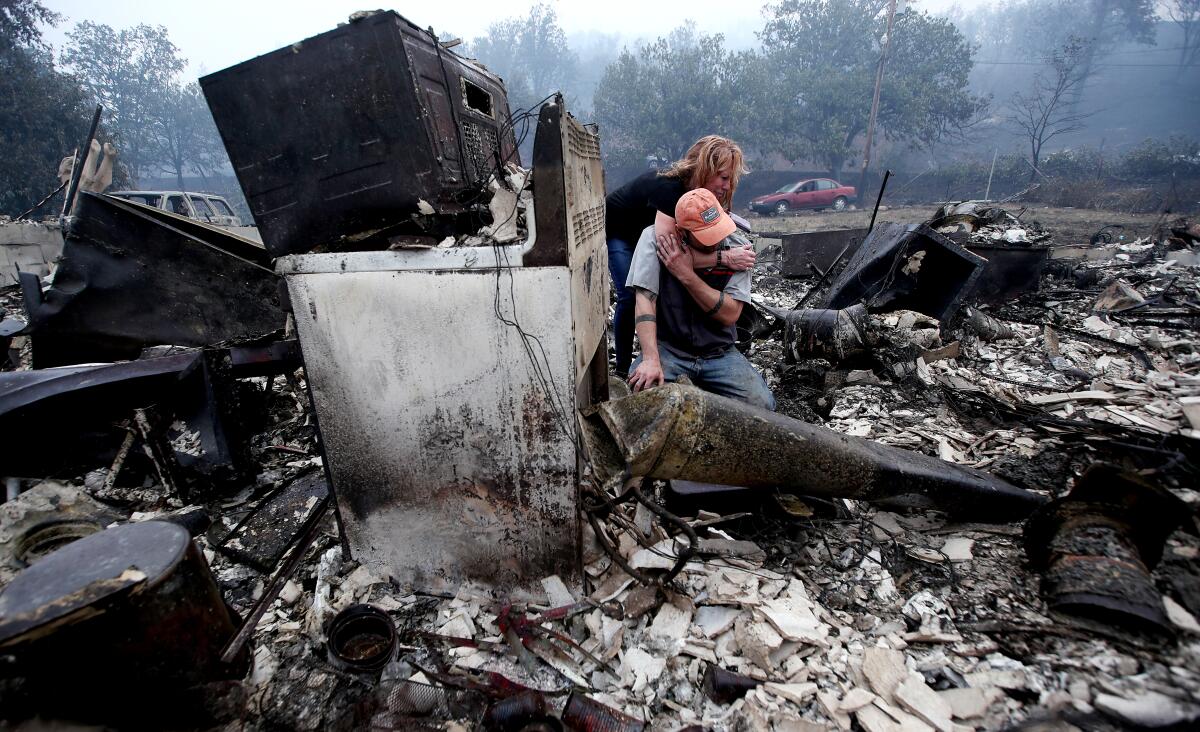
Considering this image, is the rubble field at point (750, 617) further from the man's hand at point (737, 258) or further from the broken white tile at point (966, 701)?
the man's hand at point (737, 258)

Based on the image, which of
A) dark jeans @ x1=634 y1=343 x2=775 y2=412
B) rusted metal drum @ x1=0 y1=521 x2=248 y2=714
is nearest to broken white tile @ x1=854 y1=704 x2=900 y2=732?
dark jeans @ x1=634 y1=343 x2=775 y2=412

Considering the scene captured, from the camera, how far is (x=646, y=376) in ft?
9.22

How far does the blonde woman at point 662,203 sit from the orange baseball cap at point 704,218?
0.87 feet

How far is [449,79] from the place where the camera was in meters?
2.40

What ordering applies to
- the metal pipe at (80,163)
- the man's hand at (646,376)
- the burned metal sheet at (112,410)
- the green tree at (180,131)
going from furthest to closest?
the green tree at (180,131) < the metal pipe at (80,163) < the burned metal sheet at (112,410) < the man's hand at (646,376)

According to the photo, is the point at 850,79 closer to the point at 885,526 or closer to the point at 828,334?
the point at 828,334

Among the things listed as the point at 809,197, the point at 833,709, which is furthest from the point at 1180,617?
the point at 809,197

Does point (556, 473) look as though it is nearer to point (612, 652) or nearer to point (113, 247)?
point (612, 652)

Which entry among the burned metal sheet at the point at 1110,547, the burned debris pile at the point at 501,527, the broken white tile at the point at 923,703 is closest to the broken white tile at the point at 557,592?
the burned debris pile at the point at 501,527

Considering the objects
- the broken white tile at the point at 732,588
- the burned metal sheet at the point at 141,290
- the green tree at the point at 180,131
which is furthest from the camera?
the green tree at the point at 180,131

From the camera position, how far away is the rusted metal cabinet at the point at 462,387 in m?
2.09

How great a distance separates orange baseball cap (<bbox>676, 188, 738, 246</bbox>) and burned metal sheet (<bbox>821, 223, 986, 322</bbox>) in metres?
4.31

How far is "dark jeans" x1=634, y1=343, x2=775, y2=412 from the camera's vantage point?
10.6 ft

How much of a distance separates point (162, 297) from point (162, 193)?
9.02 metres
